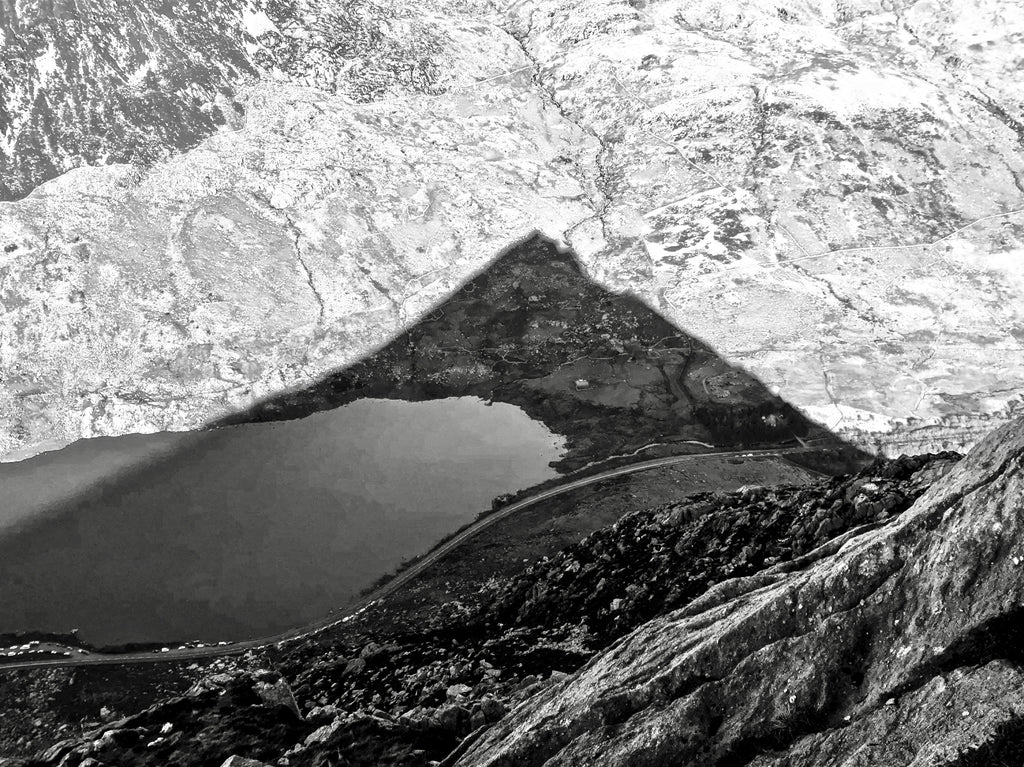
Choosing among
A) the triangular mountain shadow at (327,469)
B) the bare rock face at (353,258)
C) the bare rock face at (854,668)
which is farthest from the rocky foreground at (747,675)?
the bare rock face at (353,258)

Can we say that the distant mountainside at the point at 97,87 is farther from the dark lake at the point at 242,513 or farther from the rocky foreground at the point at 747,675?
Result: the rocky foreground at the point at 747,675

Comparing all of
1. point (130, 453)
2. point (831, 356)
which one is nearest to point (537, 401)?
point (831, 356)

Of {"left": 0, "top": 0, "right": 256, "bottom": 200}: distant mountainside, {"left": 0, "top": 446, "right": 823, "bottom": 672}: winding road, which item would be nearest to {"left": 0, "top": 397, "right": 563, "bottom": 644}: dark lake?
{"left": 0, "top": 446, "right": 823, "bottom": 672}: winding road

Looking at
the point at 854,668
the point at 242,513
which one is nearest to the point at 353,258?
the point at 242,513

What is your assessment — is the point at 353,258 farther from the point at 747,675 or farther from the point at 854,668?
the point at 854,668

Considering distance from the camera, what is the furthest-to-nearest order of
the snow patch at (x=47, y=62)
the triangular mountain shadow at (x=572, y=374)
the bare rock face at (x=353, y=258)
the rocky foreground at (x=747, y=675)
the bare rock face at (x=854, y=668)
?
1. the snow patch at (x=47, y=62)
2. the bare rock face at (x=353, y=258)
3. the triangular mountain shadow at (x=572, y=374)
4. the rocky foreground at (x=747, y=675)
5. the bare rock face at (x=854, y=668)

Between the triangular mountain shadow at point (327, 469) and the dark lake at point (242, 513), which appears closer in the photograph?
the dark lake at point (242, 513)
